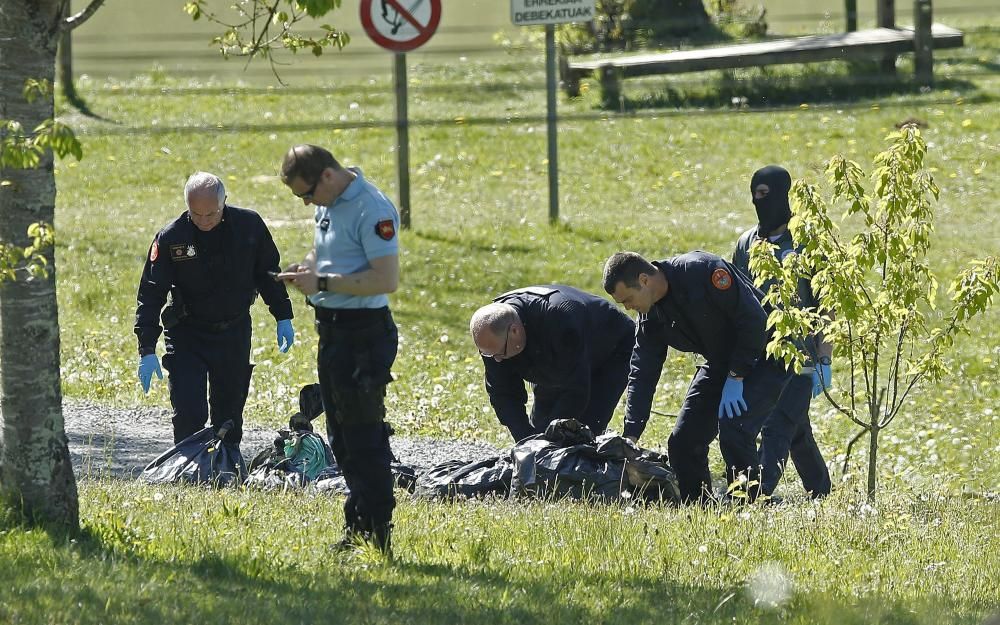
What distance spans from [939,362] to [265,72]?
66.0 ft

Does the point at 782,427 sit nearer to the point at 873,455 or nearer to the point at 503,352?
the point at 873,455

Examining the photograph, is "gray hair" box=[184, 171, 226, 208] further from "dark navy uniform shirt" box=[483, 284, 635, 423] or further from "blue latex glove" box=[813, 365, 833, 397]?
"blue latex glove" box=[813, 365, 833, 397]

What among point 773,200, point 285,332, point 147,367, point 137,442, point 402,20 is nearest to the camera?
point 147,367

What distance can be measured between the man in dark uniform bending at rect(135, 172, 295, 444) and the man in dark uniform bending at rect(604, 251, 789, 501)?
6.77 feet

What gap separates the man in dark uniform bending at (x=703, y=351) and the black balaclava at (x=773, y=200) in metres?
0.45

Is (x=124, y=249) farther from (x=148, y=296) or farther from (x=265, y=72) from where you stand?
(x=265, y=72)

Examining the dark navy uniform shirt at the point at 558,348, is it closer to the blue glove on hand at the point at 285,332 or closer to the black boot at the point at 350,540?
the blue glove on hand at the point at 285,332

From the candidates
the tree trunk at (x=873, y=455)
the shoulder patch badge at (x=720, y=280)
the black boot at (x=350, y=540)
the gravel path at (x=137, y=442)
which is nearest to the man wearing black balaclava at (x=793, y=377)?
the tree trunk at (x=873, y=455)

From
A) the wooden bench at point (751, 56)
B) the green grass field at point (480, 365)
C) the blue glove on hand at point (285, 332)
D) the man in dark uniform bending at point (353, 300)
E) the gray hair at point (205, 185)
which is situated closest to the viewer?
the green grass field at point (480, 365)

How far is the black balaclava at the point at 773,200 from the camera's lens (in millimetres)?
7477

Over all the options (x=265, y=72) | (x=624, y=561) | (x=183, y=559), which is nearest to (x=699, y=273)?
(x=624, y=561)

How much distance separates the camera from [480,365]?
457 inches

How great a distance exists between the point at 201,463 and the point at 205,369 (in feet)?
1.92

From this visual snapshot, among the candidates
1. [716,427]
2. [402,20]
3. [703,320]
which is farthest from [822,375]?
[402,20]
